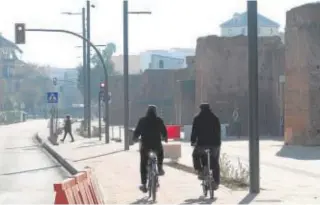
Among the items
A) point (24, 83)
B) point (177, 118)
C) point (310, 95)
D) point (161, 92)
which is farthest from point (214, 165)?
point (24, 83)

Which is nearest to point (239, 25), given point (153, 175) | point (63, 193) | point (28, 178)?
point (28, 178)

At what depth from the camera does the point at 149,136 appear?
1555 cm

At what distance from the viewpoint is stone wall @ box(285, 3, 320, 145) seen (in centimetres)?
3881

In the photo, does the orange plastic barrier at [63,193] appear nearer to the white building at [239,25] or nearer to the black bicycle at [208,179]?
the black bicycle at [208,179]

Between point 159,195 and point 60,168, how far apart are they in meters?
11.4

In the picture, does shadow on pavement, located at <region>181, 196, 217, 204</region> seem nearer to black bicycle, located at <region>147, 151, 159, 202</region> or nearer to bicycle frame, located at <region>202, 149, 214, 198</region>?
bicycle frame, located at <region>202, 149, 214, 198</region>

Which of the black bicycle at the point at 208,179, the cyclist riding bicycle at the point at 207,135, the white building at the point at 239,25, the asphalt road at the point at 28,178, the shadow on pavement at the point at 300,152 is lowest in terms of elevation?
the shadow on pavement at the point at 300,152

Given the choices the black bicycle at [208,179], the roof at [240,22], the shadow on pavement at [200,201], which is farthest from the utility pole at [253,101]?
the roof at [240,22]

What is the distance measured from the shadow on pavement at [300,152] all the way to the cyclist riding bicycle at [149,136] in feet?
52.3

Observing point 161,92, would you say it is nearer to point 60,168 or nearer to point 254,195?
point 60,168

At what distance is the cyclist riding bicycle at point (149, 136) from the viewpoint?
15.6m

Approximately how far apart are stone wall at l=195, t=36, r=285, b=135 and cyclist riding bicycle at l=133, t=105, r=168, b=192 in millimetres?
42050

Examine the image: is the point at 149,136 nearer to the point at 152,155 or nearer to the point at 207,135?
the point at 152,155

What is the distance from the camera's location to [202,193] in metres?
16.1
